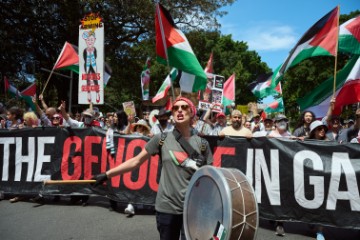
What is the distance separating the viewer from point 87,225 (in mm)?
5641

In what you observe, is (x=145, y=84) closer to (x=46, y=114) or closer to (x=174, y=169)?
(x=46, y=114)

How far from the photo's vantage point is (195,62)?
6578 millimetres

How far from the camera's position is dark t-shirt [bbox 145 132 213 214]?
285 centimetres

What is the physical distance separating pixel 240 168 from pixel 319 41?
2.80m

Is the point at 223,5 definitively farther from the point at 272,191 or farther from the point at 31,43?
the point at 272,191

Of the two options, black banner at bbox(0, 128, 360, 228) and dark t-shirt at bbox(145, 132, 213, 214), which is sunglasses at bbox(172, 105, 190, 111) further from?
black banner at bbox(0, 128, 360, 228)

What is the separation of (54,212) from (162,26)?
13.2ft

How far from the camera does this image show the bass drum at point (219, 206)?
2330 mm

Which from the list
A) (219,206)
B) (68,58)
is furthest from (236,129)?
(68,58)

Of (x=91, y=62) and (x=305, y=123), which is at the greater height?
(x=91, y=62)

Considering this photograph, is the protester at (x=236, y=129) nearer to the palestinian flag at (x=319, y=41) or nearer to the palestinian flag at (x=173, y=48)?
the palestinian flag at (x=173, y=48)

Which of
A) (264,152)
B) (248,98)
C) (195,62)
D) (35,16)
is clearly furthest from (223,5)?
(248,98)

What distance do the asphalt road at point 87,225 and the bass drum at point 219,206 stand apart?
2.69 metres

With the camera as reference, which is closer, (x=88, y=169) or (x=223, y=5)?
(x=88, y=169)
